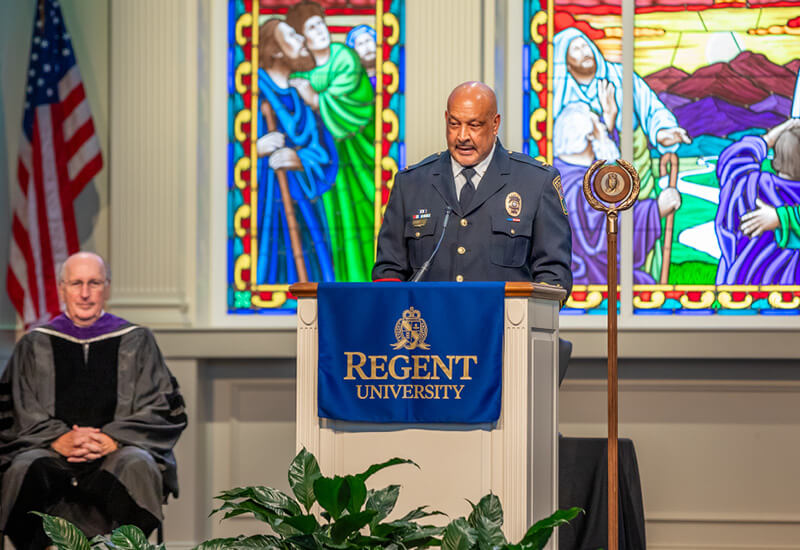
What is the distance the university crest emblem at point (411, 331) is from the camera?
312 cm

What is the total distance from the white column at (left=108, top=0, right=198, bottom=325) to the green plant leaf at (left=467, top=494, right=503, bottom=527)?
12.1 feet

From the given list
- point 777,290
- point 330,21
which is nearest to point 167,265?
point 330,21

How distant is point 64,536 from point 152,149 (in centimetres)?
383

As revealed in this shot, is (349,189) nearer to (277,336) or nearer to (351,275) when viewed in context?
(351,275)

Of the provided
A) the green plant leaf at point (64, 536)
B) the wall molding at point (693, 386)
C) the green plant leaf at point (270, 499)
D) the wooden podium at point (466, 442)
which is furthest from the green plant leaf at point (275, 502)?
the wall molding at point (693, 386)

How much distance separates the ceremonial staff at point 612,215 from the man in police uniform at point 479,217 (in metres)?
0.14

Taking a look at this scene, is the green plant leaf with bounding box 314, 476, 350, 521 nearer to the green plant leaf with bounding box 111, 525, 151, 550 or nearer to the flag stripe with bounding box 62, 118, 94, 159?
the green plant leaf with bounding box 111, 525, 151, 550

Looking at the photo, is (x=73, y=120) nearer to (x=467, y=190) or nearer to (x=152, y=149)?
(x=152, y=149)

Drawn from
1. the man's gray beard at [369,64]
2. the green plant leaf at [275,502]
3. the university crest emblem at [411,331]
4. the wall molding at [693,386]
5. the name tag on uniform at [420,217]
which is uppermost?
the man's gray beard at [369,64]

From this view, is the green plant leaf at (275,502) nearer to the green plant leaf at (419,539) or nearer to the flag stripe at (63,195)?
the green plant leaf at (419,539)

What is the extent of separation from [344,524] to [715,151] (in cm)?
423

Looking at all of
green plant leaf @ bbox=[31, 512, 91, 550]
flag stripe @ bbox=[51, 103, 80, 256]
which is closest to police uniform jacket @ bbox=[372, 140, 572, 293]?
green plant leaf @ bbox=[31, 512, 91, 550]

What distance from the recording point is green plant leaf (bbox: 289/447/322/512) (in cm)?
268

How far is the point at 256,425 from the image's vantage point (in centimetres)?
605
